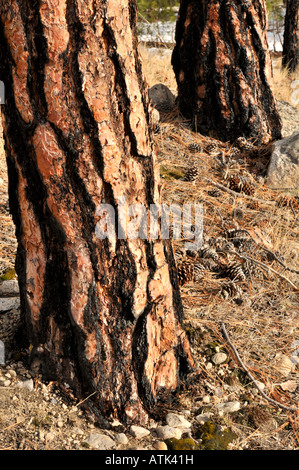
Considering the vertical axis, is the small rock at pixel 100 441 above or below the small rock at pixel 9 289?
below

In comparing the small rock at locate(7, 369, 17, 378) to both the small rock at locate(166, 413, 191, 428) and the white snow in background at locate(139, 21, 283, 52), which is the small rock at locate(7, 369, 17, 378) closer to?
the small rock at locate(166, 413, 191, 428)

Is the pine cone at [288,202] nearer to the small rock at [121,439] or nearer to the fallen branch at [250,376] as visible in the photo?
the fallen branch at [250,376]

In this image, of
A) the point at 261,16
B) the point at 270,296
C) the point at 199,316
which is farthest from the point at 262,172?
the point at 199,316

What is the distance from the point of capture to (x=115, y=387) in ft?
5.59

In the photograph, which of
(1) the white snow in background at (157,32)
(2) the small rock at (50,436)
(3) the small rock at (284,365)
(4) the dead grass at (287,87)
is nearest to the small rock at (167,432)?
(2) the small rock at (50,436)

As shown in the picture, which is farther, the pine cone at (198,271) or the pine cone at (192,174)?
the pine cone at (192,174)

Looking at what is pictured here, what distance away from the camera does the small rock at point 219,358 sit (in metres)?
Answer: 2.09

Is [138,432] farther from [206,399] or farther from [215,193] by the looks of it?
[215,193]

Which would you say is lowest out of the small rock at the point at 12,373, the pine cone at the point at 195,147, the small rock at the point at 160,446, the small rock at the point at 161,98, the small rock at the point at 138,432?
the small rock at the point at 160,446

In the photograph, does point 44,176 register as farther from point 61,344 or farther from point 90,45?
point 61,344

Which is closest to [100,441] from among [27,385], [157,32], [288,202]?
[27,385]

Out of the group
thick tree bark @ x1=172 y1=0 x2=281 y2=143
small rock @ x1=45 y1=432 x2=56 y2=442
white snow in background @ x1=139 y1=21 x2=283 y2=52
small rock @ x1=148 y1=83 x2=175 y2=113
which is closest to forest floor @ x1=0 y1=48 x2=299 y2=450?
small rock @ x1=45 y1=432 x2=56 y2=442

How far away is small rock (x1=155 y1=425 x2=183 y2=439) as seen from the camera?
1691 millimetres

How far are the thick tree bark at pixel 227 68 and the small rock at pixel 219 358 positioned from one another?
8.13 feet
